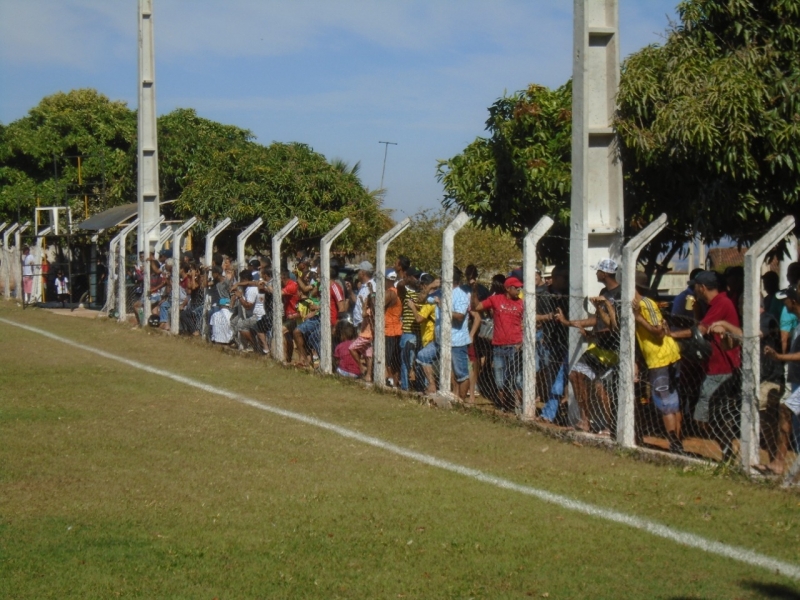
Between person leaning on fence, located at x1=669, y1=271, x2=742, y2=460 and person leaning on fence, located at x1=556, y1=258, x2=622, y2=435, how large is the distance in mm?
824

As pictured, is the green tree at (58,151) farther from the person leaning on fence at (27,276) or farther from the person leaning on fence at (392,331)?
the person leaning on fence at (392,331)

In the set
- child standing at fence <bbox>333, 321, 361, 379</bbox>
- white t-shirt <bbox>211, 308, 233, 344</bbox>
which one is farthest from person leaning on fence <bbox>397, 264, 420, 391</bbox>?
white t-shirt <bbox>211, 308, 233, 344</bbox>

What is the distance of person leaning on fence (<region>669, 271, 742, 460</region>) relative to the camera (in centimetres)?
821

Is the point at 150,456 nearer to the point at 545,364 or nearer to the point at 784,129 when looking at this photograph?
the point at 545,364

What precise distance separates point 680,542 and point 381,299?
6801 millimetres

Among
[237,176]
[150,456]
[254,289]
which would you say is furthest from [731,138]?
[237,176]

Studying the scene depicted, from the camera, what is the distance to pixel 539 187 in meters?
11.6

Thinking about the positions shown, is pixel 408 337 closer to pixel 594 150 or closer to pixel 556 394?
pixel 556 394

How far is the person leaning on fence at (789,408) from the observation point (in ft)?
24.1

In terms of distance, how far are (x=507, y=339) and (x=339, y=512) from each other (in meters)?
4.38

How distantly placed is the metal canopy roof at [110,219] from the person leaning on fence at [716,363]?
1841 centimetres

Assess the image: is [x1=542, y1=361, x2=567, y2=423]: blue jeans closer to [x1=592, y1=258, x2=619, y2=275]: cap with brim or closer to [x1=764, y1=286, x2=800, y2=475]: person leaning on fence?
[x1=592, y1=258, x2=619, y2=275]: cap with brim

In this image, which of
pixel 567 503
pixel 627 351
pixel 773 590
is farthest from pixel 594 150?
pixel 773 590

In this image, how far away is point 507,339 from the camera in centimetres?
1072
